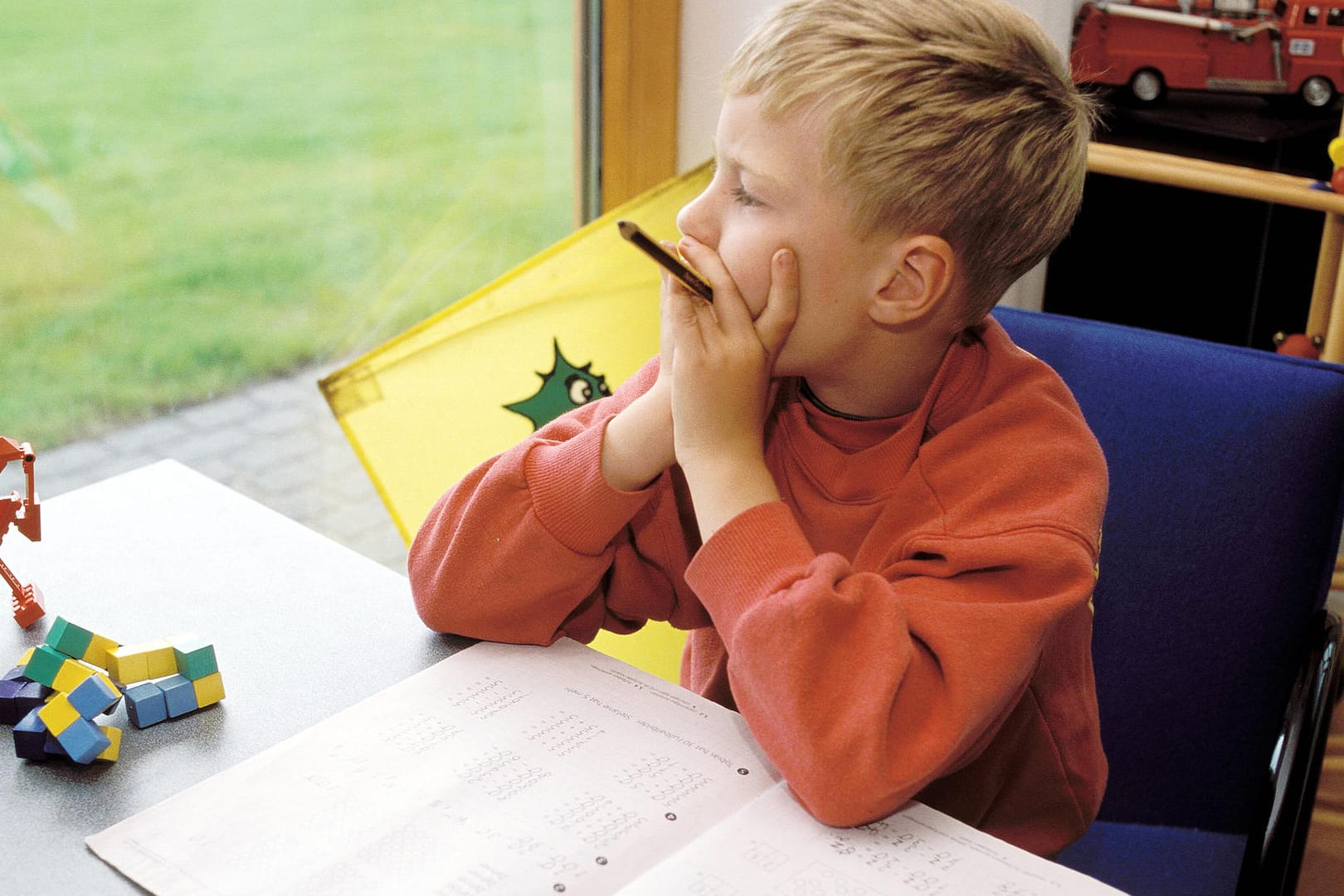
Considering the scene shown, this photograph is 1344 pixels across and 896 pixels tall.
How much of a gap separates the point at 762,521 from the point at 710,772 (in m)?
0.17

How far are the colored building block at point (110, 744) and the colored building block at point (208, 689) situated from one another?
0.06 meters

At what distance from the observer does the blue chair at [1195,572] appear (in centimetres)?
119

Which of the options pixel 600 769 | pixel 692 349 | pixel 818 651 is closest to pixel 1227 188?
pixel 692 349

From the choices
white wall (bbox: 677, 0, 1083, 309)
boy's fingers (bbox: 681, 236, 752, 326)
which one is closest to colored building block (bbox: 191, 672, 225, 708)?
boy's fingers (bbox: 681, 236, 752, 326)

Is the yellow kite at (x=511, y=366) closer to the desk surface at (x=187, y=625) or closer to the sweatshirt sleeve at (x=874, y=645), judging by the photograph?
the desk surface at (x=187, y=625)

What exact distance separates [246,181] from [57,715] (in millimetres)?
1189

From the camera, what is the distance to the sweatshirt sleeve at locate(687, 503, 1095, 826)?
0.83 metres

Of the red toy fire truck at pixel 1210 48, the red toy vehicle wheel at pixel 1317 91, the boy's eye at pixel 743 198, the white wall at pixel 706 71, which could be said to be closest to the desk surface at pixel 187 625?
the boy's eye at pixel 743 198

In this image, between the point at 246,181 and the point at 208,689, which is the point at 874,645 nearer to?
the point at 208,689

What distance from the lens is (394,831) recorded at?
82cm

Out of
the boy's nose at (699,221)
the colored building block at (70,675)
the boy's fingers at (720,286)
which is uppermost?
the boy's nose at (699,221)

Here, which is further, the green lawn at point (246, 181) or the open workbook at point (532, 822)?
the green lawn at point (246, 181)

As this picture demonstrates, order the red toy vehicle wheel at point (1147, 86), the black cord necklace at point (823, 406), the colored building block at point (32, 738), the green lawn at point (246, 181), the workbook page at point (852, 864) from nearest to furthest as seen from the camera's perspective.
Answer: the workbook page at point (852, 864)
the colored building block at point (32, 738)
the black cord necklace at point (823, 406)
the green lawn at point (246, 181)
the red toy vehicle wheel at point (1147, 86)

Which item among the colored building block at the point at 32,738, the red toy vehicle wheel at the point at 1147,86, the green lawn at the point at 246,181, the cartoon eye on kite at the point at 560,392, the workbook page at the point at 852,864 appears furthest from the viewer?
the red toy vehicle wheel at the point at 1147,86
